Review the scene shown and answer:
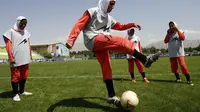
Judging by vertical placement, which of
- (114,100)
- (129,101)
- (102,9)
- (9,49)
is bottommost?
(114,100)

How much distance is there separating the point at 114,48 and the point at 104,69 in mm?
847

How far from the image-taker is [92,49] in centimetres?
527

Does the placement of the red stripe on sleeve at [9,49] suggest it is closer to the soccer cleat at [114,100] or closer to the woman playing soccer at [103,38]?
the woman playing soccer at [103,38]

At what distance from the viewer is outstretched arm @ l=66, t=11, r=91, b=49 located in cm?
493

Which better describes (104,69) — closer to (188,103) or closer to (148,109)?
(148,109)

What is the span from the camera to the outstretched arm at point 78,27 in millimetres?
4934

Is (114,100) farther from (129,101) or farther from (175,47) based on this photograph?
(175,47)

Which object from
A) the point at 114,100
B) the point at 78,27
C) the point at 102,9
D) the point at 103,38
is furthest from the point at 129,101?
the point at 102,9

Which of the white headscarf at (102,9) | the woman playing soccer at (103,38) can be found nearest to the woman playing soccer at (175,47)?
the woman playing soccer at (103,38)

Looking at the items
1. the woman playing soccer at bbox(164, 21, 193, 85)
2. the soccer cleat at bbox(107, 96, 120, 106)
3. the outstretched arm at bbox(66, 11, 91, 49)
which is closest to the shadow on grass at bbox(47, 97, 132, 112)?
the soccer cleat at bbox(107, 96, 120, 106)

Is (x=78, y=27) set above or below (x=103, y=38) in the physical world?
above

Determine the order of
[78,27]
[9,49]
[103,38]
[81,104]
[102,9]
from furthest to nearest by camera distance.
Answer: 1. [9,49]
2. [81,104]
3. [102,9]
4. [78,27]
5. [103,38]

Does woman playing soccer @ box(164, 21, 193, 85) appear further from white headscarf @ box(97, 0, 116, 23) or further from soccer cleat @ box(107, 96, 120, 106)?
soccer cleat @ box(107, 96, 120, 106)

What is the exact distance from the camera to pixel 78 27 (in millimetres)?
5125
